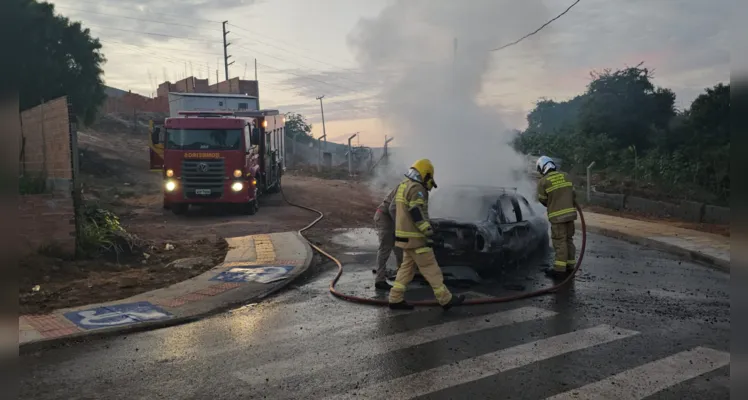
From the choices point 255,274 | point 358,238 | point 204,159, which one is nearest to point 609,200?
point 358,238

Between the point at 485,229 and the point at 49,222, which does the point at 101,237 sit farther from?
the point at 485,229

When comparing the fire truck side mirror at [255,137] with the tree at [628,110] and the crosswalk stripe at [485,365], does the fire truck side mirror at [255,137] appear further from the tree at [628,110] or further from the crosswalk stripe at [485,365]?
the tree at [628,110]

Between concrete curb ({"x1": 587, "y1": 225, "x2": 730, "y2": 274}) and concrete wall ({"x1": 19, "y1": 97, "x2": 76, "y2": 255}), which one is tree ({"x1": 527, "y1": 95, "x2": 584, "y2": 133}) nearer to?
concrete curb ({"x1": 587, "y1": 225, "x2": 730, "y2": 274})

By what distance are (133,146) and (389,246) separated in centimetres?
3369

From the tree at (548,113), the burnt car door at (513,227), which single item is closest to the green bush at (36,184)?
the burnt car door at (513,227)

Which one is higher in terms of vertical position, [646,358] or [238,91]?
[238,91]

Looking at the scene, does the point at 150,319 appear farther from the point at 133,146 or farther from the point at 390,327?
the point at 133,146

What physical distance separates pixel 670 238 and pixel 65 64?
25572 millimetres

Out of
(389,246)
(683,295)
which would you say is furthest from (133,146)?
(683,295)

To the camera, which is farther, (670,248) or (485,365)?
(670,248)

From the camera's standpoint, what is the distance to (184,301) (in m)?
7.16

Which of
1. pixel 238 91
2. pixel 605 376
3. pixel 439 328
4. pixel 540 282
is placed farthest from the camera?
pixel 238 91

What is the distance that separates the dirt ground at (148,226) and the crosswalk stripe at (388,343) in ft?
11.6

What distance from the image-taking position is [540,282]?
8.24 m
